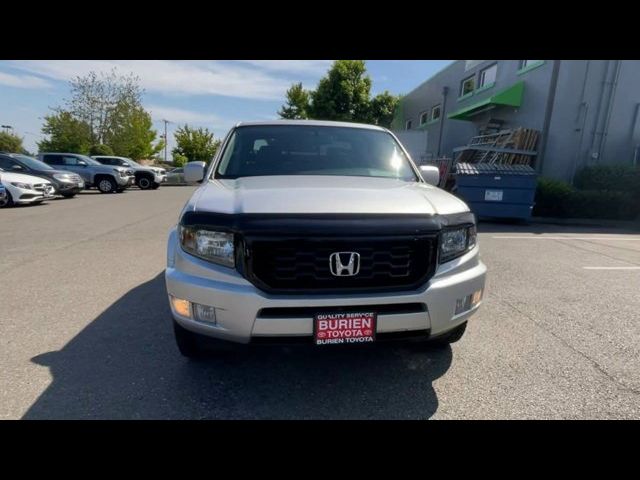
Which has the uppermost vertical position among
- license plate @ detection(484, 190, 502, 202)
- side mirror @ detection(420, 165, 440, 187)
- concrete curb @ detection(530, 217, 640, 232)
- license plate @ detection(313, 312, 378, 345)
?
side mirror @ detection(420, 165, 440, 187)

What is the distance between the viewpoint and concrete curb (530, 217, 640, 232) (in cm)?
1043

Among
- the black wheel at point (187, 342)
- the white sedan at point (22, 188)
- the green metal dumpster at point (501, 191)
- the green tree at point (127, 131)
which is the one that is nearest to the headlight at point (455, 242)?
the black wheel at point (187, 342)

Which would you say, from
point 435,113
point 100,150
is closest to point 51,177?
point 435,113

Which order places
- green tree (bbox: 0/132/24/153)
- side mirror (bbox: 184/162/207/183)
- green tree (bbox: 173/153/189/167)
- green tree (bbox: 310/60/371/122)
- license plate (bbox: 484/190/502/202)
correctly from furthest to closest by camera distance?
green tree (bbox: 173/153/189/167)
green tree (bbox: 0/132/24/153)
green tree (bbox: 310/60/371/122)
license plate (bbox: 484/190/502/202)
side mirror (bbox: 184/162/207/183)

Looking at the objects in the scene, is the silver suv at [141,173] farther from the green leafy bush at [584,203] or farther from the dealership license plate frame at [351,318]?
the dealership license plate frame at [351,318]

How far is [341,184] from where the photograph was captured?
259cm

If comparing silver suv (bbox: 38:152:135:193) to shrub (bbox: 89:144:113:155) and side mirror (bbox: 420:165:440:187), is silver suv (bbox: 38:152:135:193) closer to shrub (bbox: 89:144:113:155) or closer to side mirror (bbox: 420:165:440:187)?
shrub (bbox: 89:144:113:155)

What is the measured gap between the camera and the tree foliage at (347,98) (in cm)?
2745

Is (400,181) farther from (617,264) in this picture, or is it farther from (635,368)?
(617,264)

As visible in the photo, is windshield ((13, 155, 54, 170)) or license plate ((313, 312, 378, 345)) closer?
license plate ((313, 312, 378, 345))

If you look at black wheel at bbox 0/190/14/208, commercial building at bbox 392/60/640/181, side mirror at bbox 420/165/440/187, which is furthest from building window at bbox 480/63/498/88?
black wheel at bbox 0/190/14/208

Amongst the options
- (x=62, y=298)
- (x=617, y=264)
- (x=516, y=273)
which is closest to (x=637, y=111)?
(x=617, y=264)

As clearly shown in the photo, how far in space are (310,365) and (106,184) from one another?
1834cm

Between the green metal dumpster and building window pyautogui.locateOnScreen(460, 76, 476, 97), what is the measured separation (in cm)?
1086
